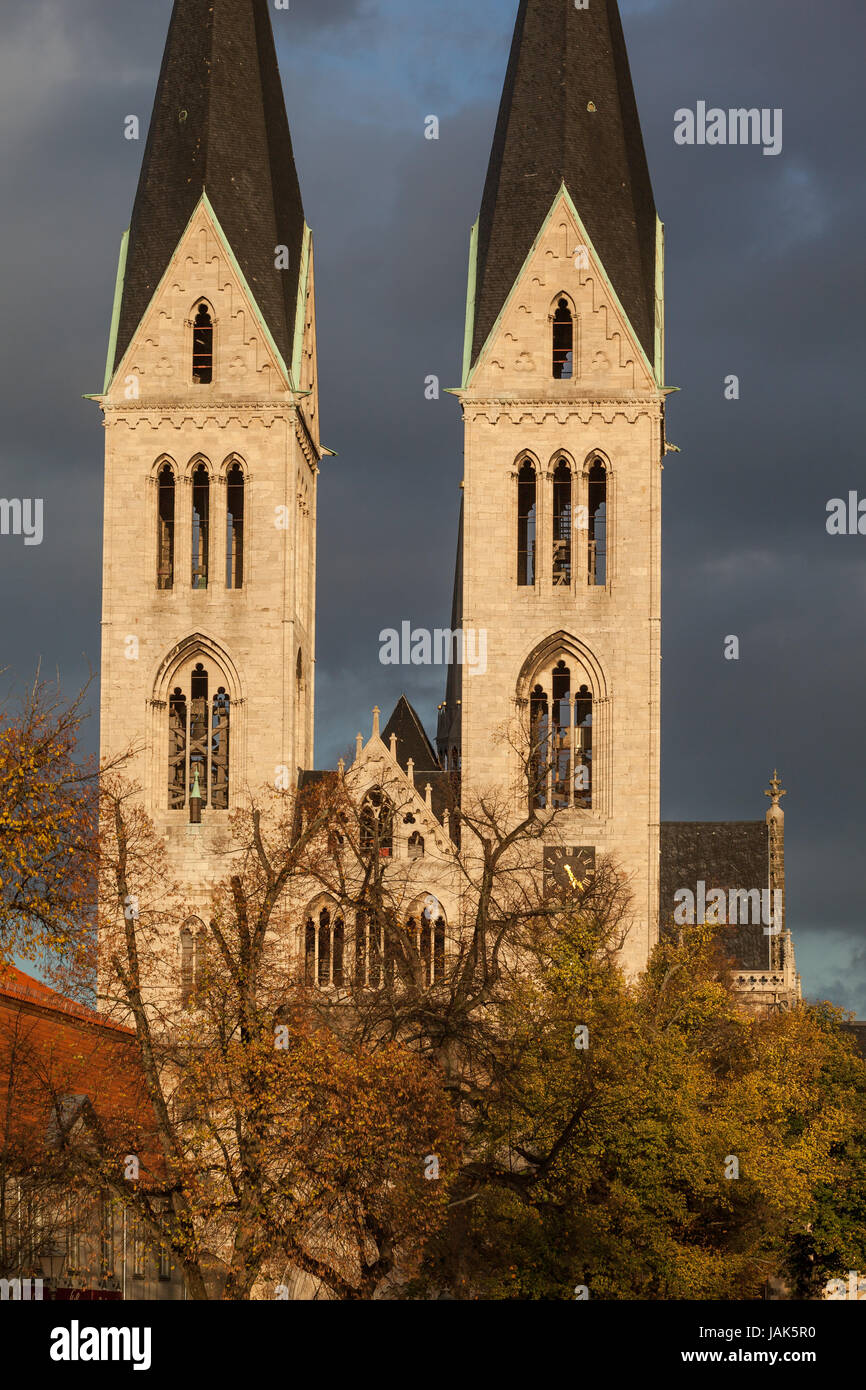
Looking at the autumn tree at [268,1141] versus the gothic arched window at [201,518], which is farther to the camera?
the gothic arched window at [201,518]

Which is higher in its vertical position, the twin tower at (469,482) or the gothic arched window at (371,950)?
the twin tower at (469,482)

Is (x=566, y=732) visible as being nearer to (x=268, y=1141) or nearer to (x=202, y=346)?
(x=202, y=346)

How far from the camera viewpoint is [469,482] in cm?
5909

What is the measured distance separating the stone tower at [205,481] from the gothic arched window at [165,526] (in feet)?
0.14

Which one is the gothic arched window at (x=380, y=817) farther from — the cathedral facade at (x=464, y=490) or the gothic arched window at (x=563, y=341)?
the gothic arched window at (x=563, y=341)

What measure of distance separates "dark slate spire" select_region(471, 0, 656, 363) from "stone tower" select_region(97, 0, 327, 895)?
5172mm

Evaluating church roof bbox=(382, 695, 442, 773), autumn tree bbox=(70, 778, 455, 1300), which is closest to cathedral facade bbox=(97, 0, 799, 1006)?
church roof bbox=(382, 695, 442, 773)

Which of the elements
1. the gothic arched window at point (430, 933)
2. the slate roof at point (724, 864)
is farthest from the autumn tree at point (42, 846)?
the slate roof at point (724, 864)

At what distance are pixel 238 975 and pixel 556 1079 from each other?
6550 millimetres

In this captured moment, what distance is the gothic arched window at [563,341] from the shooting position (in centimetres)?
5992

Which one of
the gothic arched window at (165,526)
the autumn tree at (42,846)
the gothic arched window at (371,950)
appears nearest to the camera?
the autumn tree at (42,846)
